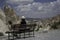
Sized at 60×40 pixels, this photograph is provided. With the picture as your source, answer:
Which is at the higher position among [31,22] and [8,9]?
[8,9]

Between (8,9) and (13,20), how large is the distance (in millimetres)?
1553

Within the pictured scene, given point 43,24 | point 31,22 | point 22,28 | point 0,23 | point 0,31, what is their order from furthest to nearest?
point 43,24
point 31,22
point 0,23
point 0,31
point 22,28

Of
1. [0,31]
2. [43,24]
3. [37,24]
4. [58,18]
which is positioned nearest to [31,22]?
[37,24]

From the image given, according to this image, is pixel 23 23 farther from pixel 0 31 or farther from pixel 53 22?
pixel 53 22

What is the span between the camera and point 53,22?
3095 centimetres

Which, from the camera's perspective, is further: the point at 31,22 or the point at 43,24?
the point at 43,24

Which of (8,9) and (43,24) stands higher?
(8,9)

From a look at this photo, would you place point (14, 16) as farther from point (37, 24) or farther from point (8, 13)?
point (37, 24)

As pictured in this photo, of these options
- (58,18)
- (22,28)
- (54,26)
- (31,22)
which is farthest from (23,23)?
(58,18)

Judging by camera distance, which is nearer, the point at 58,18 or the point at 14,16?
the point at 14,16

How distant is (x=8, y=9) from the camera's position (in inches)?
1030

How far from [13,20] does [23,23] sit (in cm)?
1231

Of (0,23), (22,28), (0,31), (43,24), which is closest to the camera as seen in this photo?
(22,28)

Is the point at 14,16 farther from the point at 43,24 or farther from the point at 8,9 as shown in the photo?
the point at 43,24
